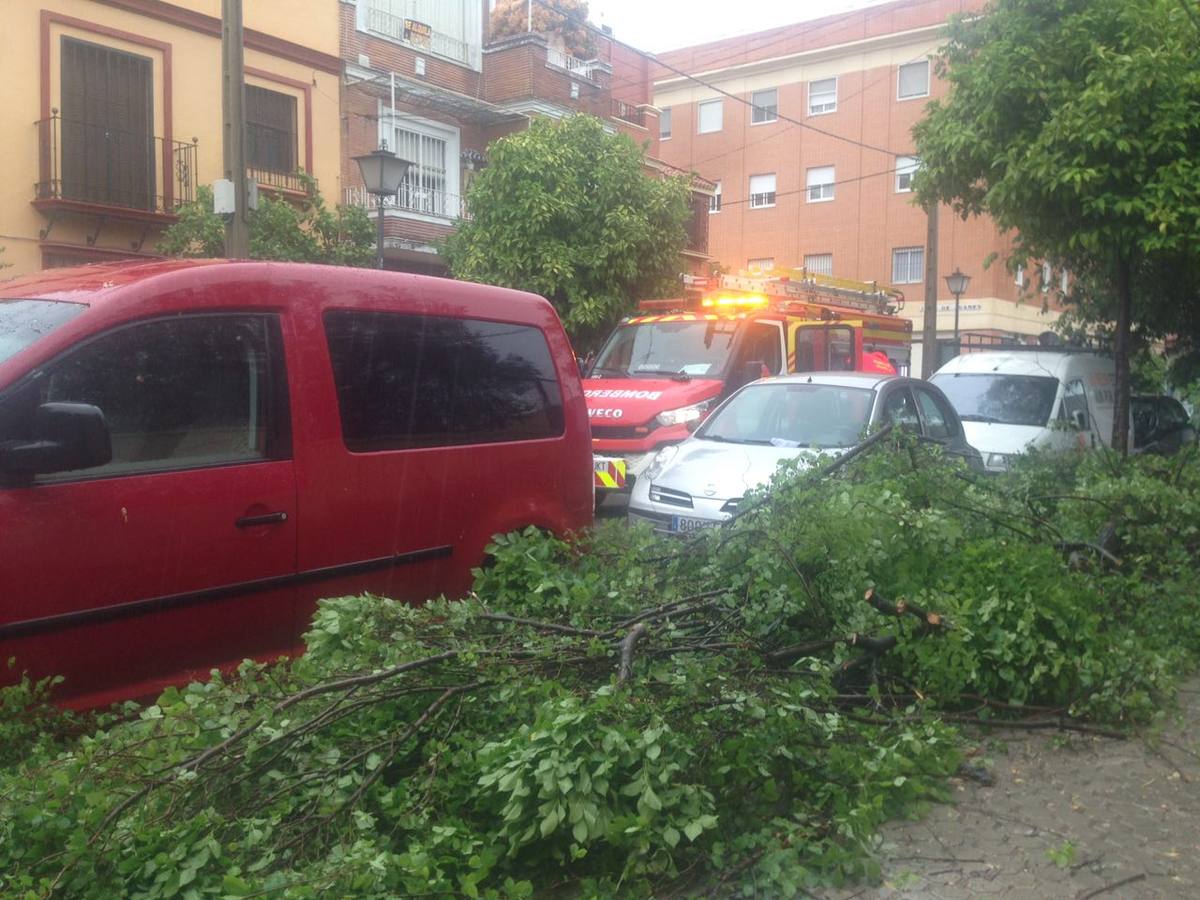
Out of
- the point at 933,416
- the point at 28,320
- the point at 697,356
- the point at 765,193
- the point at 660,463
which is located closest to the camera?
the point at 28,320

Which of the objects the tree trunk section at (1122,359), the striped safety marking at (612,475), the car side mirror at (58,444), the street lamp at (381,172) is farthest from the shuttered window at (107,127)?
the car side mirror at (58,444)

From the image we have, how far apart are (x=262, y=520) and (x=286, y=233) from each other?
11.7m

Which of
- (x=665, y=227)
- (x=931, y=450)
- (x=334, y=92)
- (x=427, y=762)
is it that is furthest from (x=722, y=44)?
(x=427, y=762)

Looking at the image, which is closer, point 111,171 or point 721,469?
point 721,469

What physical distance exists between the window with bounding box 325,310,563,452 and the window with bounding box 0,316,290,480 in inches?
13.9

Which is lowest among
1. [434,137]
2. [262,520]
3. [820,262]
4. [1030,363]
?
[262,520]

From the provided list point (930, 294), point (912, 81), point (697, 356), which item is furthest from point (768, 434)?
point (912, 81)

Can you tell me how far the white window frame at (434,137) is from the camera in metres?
21.4

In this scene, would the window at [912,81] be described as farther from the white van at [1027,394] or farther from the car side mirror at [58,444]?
the car side mirror at [58,444]

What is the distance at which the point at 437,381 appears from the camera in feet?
17.6

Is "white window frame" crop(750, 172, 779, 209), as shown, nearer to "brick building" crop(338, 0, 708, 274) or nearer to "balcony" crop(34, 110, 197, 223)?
"brick building" crop(338, 0, 708, 274)

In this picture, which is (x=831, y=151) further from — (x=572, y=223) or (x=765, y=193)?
(x=572, y=223)

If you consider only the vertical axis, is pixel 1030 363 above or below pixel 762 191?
below

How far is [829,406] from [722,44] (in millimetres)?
35933
